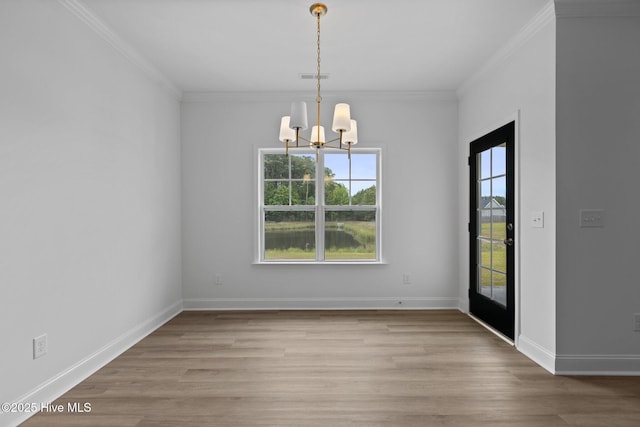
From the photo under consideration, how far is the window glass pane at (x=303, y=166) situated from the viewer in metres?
5.00

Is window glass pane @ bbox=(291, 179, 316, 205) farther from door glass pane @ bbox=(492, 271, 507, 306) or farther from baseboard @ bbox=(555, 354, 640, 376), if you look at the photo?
baseboard @ bbox=(555, 354, 640, 376)

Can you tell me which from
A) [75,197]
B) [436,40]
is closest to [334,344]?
[75,197]

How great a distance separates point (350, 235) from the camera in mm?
5035

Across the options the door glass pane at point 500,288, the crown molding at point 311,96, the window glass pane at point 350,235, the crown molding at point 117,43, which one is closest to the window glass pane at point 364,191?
the window glass pane at point 350,235

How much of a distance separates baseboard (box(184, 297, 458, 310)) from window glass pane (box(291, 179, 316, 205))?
1281 millimetres

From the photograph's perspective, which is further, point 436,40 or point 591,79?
point 436,40

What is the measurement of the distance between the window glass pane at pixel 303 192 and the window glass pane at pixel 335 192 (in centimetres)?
17

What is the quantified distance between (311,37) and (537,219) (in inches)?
94.7

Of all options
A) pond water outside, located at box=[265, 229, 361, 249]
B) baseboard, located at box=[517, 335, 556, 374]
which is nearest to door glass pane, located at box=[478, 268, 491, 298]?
baseboard, located at box=[517, 335, 556, 374]

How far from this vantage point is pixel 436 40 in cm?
342

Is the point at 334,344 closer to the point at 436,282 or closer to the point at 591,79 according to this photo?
the point at 436,282

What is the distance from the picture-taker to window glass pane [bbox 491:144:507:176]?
3.70m

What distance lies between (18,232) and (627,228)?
13.4 ft

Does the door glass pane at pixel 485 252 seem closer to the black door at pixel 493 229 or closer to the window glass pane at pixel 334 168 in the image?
the black door at pixel 493 229
